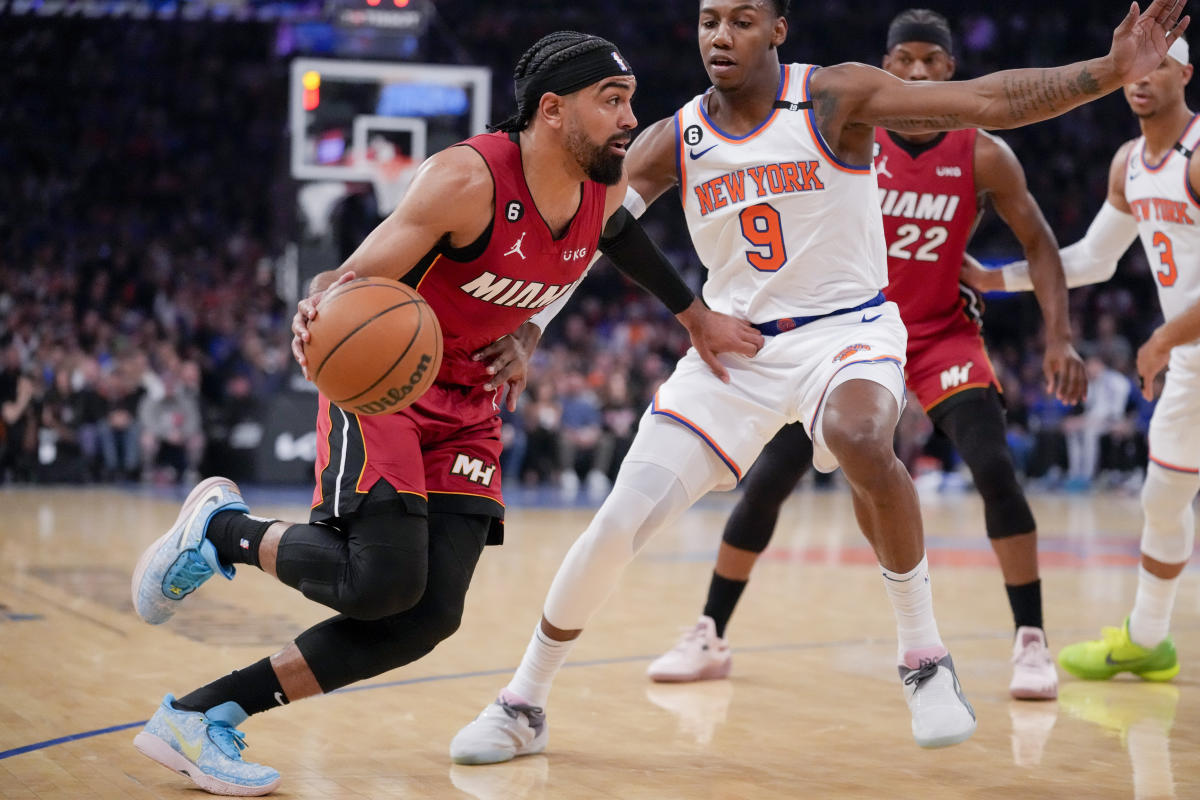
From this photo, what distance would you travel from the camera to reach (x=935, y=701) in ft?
12.2

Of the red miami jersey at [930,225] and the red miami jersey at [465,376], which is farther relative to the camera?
the red miami jersey at [930,225]

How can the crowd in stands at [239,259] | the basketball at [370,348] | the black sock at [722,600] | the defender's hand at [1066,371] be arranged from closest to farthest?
1. the basketball at [370,348]
2. the defender's hand at [1066,371]
3. the black sock at [722,600]
4. the crowd in stands at [239,259]

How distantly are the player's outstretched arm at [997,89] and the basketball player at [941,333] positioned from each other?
114 cm

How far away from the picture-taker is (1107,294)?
21.2m

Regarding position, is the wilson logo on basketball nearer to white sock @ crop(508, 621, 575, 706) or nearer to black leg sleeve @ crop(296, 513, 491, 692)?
black leg sleeve @ crop(296, 513, 491, 692)

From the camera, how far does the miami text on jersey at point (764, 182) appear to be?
439cm

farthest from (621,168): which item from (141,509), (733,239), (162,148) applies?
(162,148)

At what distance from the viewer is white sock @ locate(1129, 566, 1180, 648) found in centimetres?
537

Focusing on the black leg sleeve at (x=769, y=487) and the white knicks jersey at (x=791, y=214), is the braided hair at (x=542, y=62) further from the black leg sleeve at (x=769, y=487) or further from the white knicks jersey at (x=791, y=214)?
the black leg sleeve at (x=769, y=487)

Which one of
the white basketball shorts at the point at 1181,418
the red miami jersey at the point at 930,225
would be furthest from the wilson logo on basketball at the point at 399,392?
the white basketball shorts at the point at 1181,418

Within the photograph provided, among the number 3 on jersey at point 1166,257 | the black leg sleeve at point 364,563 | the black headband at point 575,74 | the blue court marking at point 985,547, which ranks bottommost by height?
the blue court marking at point 985,547

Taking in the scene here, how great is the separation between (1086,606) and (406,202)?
16.7 feet

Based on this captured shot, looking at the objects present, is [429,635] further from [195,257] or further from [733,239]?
[195,257]

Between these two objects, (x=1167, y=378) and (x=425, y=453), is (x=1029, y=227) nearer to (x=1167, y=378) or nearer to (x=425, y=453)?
(x=1167, y=378)
